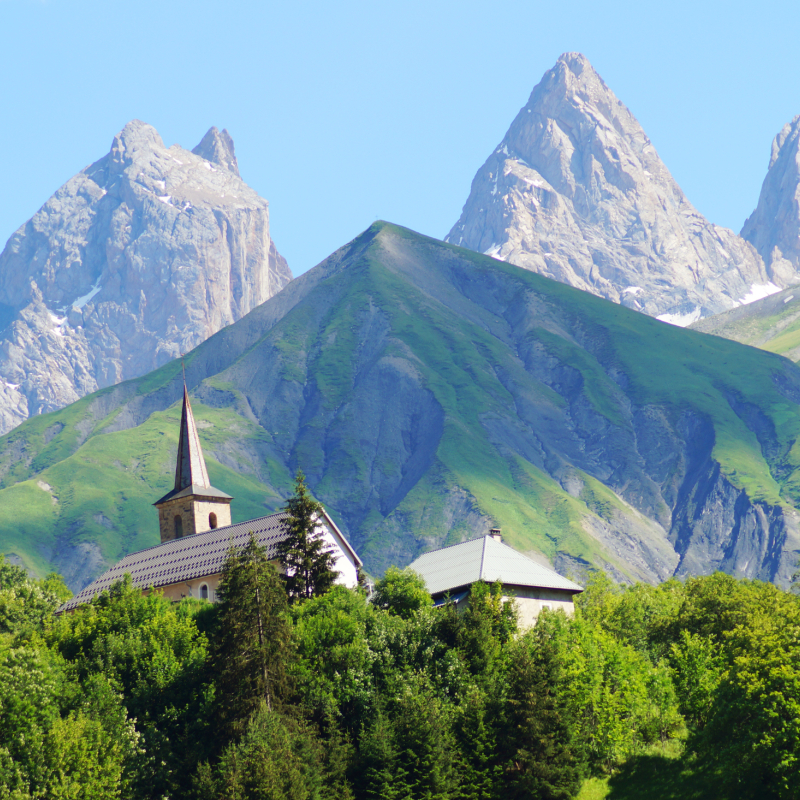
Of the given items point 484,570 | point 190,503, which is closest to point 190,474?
point 190,503

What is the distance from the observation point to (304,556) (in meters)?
80.0

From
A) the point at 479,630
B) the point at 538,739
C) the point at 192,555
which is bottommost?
the point at 538,739

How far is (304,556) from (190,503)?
26.3 meters

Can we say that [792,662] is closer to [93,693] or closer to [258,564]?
[258,564]

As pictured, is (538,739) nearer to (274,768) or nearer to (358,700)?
(358,700)

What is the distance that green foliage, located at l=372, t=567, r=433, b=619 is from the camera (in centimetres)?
8125

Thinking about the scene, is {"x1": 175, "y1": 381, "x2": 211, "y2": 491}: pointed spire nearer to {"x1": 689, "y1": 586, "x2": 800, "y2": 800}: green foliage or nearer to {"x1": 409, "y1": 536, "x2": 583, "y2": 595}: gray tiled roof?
{"x1": 409, "y1": 536, "x2": 583, "y2": 595}: gray tiled roof

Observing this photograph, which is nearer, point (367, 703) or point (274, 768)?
point (274, 768)

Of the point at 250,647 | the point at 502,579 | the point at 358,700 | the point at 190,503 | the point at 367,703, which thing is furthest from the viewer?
the point at 190,503

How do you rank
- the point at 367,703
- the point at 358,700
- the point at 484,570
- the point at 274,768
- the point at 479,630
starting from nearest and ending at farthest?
the point at 274,768 < the point at 367,703 < the point at 358,700 < the point at 479,630 < the point at 484,570

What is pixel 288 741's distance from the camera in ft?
201

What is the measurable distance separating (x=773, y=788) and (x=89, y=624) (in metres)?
42.6

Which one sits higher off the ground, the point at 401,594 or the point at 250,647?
the point at 401,594

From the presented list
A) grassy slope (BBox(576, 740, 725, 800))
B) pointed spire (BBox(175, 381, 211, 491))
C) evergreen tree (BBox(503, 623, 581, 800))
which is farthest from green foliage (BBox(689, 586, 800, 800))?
pointed spire (BBox(175, 381, 211, 491))
